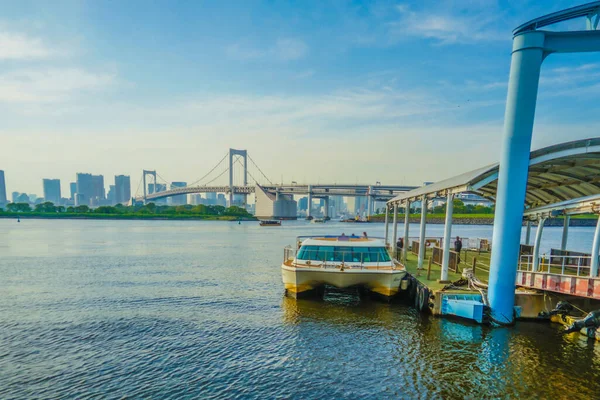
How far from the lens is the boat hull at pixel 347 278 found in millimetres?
16922

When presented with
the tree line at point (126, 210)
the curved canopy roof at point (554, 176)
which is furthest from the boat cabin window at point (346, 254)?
the tree line at point (126, 210)

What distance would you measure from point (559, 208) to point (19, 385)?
20066 mm

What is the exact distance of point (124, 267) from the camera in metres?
30.3

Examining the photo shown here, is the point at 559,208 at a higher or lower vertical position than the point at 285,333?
higher

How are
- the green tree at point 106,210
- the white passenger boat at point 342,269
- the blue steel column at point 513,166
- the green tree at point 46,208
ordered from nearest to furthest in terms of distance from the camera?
the blue steel column at point 513,166 → the white passenger boat at point 342,269 → the green tree at point 106,210 → the green tree at point 46,208

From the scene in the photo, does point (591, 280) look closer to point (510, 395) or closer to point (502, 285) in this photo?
point (502, 285)

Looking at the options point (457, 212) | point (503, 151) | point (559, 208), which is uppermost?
point (503, 151)

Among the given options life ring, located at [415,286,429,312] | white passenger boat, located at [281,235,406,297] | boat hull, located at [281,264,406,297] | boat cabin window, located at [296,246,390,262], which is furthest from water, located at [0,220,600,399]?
boat cabin window, located at [296,246,390,262]

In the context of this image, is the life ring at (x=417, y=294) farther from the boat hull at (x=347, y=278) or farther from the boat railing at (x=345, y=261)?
the boat railing at (x=345, y=261)

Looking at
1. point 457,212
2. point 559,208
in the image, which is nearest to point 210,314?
point 559,208

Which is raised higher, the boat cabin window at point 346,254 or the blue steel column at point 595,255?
the blue steel column at point 595,255

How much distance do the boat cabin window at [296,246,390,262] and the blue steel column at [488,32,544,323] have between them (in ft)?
19.2

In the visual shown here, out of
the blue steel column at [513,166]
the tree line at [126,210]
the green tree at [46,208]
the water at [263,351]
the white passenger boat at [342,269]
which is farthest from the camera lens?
the green tree at [46,208]

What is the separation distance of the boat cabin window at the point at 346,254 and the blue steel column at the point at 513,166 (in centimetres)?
584
